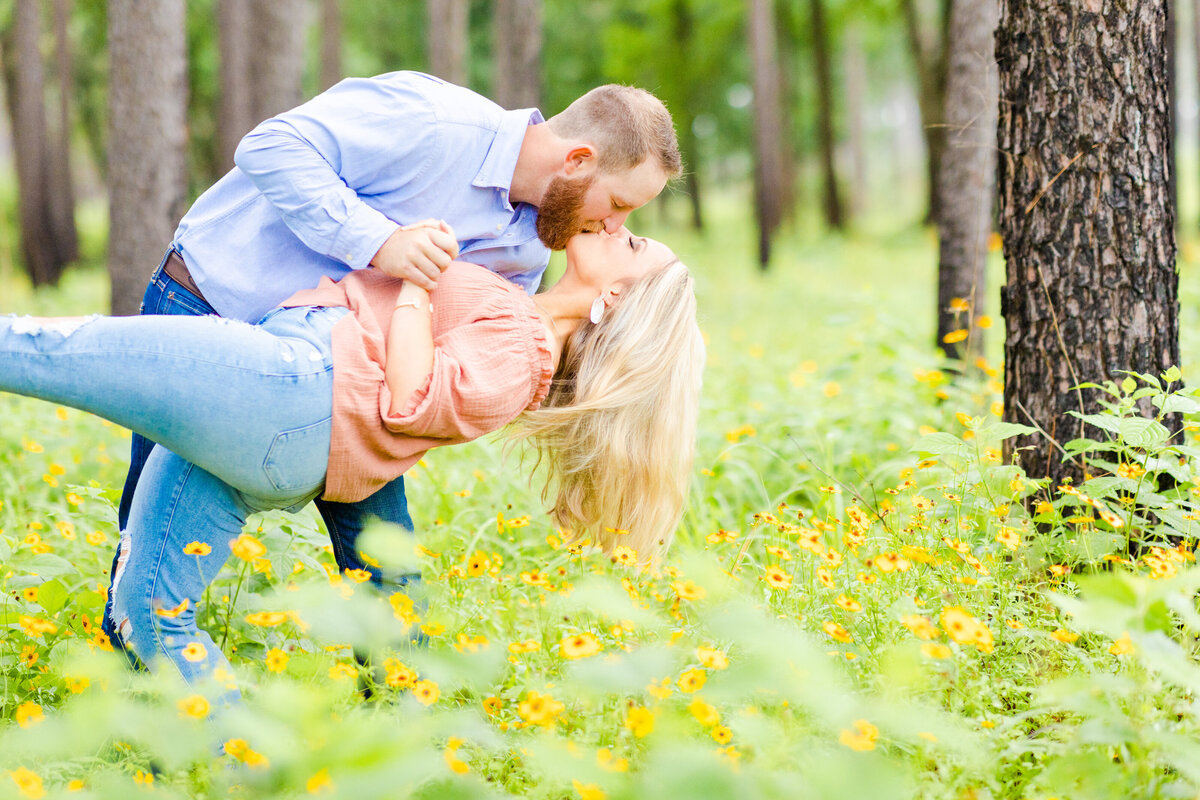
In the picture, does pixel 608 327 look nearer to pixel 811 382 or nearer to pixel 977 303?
pixel 811 382

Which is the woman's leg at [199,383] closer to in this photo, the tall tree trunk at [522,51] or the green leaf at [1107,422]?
the green leaf at [1107,422]

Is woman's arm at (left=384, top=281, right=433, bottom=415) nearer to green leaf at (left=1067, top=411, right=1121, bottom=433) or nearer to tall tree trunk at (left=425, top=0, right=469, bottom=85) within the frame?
green leaf at (left=1067, top=411, right=1121, bottom=433)

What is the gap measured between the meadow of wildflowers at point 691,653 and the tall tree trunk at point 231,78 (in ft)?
23.9

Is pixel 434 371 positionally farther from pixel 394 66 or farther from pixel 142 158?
pixel 394 66

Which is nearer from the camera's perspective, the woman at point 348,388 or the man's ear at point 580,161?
the woman at point 348,388

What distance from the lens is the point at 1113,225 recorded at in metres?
2.90

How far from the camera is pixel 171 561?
207cm

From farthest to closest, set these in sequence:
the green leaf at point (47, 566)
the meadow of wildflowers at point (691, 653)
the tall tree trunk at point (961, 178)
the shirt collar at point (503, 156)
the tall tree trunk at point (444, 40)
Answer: the tall tree trunk at point (444, 40)
the tall tree trunk at point (961, 178)
the green leaf at point (47, 566)
the shirt collar at point (503, 156)
the meadow of wildflowers at point (691, 653)

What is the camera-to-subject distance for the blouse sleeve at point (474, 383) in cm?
201

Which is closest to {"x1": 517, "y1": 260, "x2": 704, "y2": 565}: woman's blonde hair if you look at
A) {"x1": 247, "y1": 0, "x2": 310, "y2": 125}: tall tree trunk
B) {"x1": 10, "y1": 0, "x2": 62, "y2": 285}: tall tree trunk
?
{"x1": 247, "y1": 0, "x2": 310, "y2": 125}: tall tree trunk

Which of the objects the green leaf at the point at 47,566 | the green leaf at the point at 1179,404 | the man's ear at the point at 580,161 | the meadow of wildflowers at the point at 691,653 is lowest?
the meadow of wildflowers at the point at 691,653

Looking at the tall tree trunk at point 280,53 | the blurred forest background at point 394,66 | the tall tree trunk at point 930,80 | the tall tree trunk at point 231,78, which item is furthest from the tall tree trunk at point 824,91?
the tall tree trunk at point 280,53

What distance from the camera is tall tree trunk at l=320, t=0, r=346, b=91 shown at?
13086 mm

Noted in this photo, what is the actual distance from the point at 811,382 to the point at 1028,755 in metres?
3.46
